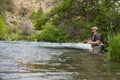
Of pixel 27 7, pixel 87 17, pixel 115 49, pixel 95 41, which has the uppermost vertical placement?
pixel 27 7

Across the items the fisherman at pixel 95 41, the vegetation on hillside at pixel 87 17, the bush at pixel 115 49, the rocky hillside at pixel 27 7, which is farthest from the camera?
the rocky hillside at pixel 27 7

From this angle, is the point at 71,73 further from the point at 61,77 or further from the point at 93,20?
the point at 93,20

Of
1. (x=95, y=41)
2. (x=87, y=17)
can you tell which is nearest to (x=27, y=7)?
(x=87, y=17)

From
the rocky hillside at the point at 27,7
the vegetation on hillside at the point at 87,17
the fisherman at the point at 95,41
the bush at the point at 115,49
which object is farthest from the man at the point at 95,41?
the rocky hillside at the point at 27,7

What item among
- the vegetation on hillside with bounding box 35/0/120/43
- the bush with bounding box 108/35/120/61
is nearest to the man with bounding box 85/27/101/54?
the bush with bounding box 108/35/120/61

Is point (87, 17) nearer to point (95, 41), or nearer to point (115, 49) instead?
point (95, 41)

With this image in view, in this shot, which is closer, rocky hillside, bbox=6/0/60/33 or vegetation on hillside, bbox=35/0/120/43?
vegetation on hillside, bbox=35/0/120/43

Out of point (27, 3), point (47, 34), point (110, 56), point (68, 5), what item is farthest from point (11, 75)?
point (27, 3)

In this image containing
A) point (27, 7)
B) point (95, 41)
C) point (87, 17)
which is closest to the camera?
point (95, 41)

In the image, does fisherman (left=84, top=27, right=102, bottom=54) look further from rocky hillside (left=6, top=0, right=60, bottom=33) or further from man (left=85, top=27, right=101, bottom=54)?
rocky hillside (left=6, top=0, right=60, bottom=33)

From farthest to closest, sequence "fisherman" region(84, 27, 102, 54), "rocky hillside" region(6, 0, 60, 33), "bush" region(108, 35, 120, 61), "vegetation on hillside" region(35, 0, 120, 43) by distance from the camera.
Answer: "rocky hillside" region(6, 0, 60, 33)
"vegetation on hillside" region(35, 0, 120, 43)
"fisherman" region(84, 27, 102, 54)
"bush" region(108, 35, 120, 61)

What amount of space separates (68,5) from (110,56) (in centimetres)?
1286

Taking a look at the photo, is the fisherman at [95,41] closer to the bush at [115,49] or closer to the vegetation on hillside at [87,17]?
the bush at [115,49]

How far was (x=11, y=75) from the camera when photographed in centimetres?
1147
